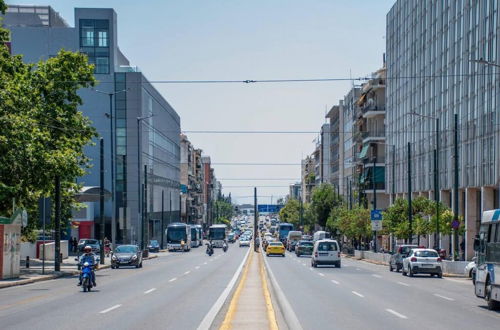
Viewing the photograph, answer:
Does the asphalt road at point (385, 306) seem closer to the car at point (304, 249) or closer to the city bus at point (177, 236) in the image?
the car at point (304, 249)

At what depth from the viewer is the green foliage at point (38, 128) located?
124ft

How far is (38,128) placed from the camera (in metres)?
41.2

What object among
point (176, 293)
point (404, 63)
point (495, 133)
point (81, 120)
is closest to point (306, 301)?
point (176, 293)

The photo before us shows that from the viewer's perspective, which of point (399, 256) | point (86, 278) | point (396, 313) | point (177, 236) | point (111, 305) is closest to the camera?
point (396, 313)

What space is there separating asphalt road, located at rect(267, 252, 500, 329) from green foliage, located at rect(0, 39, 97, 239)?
14.1 meters

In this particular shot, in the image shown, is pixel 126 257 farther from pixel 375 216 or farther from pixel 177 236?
pixel 177 236

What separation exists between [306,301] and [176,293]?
225 inches

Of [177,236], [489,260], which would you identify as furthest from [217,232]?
[489,260]

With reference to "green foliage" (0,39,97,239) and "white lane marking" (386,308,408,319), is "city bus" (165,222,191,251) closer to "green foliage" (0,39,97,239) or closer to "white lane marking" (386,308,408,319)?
"green foliage" (0,39,97,239)

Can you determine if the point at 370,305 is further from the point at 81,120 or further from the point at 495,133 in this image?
the point at 495,133

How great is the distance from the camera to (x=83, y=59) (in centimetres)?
4675

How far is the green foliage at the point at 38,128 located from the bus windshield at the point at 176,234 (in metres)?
49.1

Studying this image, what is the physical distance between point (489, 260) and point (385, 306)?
336 cm

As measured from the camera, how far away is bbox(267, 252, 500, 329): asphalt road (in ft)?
61.5
